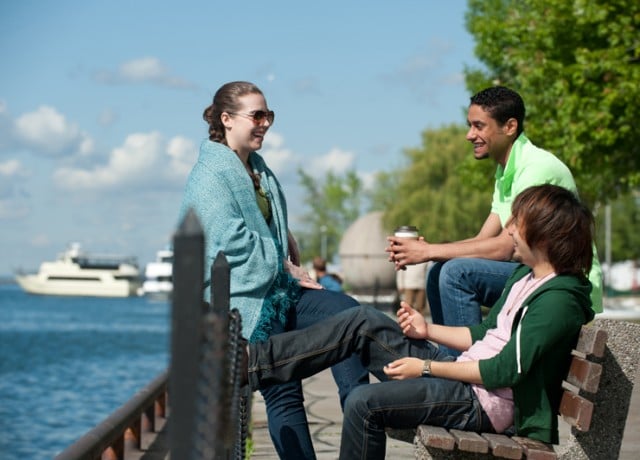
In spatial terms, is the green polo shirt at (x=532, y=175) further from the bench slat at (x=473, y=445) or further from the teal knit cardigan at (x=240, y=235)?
the bench slat at (x=473, y=445)

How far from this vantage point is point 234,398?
4348 mm

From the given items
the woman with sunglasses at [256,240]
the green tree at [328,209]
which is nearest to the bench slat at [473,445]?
the woman with sunglasses at [256,240]

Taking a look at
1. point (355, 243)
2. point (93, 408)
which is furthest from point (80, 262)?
point (93, 408)

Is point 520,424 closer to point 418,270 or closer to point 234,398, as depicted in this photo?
point 234,398

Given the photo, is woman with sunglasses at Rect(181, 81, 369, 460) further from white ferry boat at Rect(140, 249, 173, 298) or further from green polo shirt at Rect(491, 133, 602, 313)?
white ferry boat at Rect(140, 249, 173, 298)

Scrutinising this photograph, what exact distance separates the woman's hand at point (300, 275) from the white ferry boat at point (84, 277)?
528ft

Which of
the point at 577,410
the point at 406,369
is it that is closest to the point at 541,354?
the point at 577,410

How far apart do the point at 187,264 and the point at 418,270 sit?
25049mm

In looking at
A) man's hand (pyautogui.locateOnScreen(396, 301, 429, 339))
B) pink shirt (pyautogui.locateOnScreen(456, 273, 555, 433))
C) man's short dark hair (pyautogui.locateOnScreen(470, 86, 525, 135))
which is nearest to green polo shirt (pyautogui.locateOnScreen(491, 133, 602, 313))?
man's short dark hair (pyautogui.locateOnScreen(470, 86, 525, 135))

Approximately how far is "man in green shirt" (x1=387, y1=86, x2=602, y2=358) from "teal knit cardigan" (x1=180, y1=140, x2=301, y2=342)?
623 millimetres

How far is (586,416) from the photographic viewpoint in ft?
14.2

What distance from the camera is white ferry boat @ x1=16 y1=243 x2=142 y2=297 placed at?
168 meters

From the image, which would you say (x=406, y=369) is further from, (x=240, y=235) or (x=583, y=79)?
(x=583, y=79)

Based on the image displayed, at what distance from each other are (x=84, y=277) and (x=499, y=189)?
16582cm
